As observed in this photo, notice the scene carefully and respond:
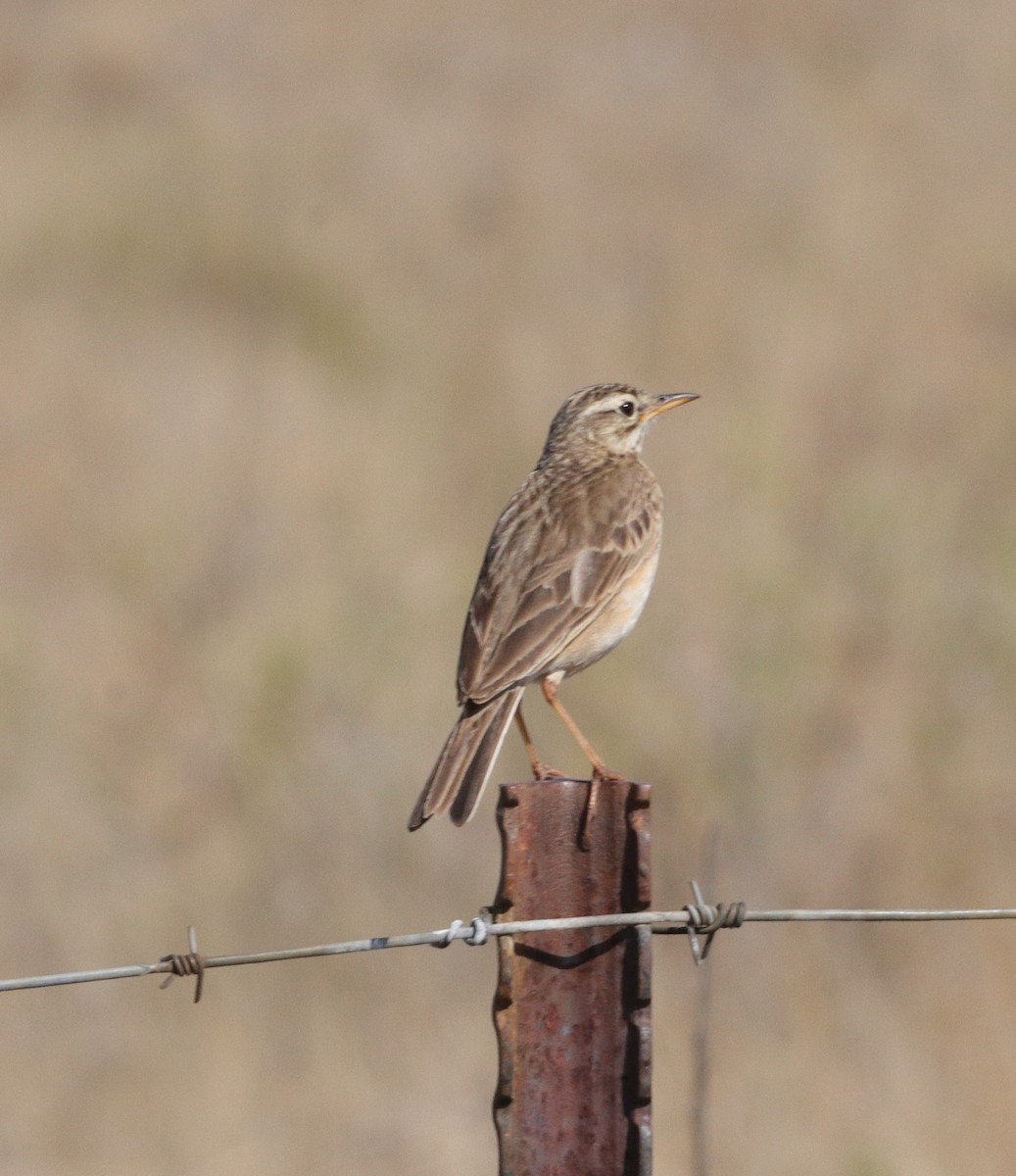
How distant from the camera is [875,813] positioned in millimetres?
8703

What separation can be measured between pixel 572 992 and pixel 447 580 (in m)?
7.91

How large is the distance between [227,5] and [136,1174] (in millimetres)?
23926

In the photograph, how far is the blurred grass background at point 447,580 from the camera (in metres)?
7.46

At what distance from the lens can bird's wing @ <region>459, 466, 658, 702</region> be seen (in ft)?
17.4

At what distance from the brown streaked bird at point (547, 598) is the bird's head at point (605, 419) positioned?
142 mm

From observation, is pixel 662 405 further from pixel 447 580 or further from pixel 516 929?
pixel 447 580

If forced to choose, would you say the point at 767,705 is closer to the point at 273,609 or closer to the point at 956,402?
the point at 273,609

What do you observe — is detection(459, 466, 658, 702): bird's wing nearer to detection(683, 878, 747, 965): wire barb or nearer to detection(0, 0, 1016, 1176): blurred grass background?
detection(683, 878, 747, 965): wire barb

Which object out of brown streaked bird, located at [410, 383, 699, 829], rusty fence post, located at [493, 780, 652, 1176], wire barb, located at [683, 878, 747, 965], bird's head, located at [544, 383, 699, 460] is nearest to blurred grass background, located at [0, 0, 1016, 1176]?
brown streaked bird, located at [410, 383, 699, 829]

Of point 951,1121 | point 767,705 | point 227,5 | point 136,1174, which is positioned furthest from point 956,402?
point 227,5

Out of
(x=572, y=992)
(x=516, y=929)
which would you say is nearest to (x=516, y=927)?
(x=516, y=929)

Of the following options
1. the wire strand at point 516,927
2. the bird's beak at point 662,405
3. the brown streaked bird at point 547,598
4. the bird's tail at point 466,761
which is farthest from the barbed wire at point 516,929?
the bird's beak at point 662,405

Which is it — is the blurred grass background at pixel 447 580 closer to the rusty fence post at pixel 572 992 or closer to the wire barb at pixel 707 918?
the wire barb at pixel 707 918

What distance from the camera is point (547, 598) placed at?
5.52 m
